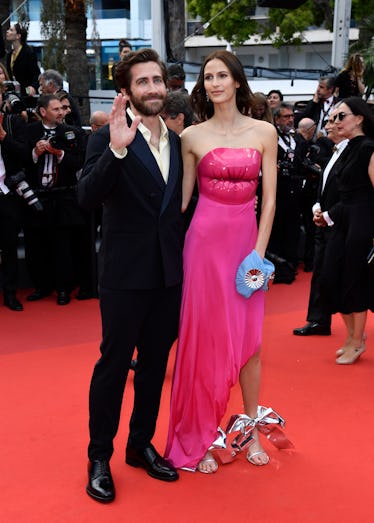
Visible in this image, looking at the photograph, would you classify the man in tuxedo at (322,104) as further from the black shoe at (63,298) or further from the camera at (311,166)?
the black shoe at (63,298)

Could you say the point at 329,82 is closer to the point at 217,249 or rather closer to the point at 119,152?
the point at 217,249

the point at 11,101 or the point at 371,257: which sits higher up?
the point at 11,101

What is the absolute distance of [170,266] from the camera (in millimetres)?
2980

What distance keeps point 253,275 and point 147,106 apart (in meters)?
0.88

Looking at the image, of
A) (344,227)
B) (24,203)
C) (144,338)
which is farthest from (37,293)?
(144,338)

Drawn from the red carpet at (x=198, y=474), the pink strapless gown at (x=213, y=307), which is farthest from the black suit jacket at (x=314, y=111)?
the pink strapless gown at (x=213, y=307)

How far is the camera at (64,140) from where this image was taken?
6.14m

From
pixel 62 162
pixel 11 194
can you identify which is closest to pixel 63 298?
pixel 11 194

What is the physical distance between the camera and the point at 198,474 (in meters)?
3.29

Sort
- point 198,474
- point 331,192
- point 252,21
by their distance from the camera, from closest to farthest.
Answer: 1. point 198,474
2. point 331,192
3. point 252,21

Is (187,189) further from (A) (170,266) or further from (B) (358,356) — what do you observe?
(B) (358,356)

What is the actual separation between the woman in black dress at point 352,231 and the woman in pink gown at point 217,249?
157 cm

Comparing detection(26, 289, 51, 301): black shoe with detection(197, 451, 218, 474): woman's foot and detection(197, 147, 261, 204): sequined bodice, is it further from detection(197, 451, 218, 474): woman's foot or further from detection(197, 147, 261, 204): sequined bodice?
detection(197, 147, 261, 204): sequined bodice

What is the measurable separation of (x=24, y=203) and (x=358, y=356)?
3.26m
